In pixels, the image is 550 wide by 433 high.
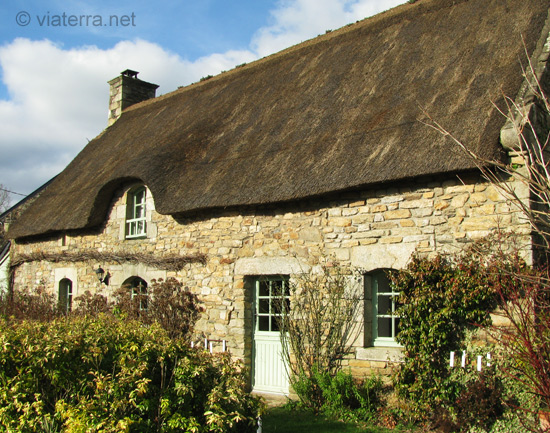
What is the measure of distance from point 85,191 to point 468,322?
853cm

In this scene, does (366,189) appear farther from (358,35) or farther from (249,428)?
(358,35)

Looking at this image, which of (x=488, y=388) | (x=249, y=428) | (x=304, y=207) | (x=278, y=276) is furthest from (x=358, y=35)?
(x=249, y=428)

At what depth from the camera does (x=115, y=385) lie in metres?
4.26

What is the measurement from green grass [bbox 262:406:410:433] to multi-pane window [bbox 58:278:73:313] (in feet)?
22.2

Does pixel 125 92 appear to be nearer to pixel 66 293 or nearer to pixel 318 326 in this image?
pixel 66 293

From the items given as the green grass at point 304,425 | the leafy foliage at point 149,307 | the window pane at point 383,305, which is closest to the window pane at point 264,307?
the leafy foliage at point 149,307

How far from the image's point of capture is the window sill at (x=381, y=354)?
6.75 m

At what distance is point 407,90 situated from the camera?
788 cm

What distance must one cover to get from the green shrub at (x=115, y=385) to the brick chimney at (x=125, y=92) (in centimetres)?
1223

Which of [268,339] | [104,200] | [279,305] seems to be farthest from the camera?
[104,200]

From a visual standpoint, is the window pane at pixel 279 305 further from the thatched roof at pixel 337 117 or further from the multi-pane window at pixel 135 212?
the multi-pane window at pixel 135 212

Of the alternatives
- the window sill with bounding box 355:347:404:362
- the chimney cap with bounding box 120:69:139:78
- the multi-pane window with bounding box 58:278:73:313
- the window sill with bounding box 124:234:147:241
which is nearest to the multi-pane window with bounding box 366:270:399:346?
the window sill with bounding box 355:347:404:362

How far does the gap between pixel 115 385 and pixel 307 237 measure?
3.94 meters

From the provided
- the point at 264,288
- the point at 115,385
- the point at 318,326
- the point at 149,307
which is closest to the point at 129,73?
the point at 149,307
